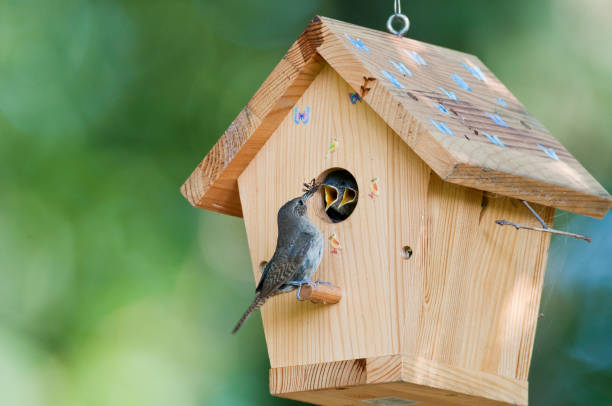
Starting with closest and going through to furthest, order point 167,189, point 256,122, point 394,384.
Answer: point 394,384 → point 256,122 → point 167,189

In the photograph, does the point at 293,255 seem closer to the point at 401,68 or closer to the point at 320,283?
the point at 320,283

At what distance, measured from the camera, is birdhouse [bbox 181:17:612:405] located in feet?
9.41

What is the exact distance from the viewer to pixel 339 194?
10.5 ft

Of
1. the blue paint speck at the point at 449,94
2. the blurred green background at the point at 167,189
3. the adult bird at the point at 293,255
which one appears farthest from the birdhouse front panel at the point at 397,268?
the blurred green background at the point at 167,189

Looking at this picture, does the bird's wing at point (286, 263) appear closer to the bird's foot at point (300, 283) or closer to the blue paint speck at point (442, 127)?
the bird's foot at point (300, 283)

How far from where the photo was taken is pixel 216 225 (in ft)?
18.8

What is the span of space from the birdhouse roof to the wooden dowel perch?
0.55 m

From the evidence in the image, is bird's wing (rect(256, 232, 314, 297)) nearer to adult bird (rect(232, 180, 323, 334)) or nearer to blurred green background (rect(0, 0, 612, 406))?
adult bird (rect(232, 180, 323, 334))

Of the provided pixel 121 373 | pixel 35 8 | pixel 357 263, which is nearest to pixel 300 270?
pixel 357 263

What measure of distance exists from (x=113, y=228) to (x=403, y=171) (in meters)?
3.11

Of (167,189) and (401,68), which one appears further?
(167,189)

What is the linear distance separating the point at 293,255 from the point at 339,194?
323 mm

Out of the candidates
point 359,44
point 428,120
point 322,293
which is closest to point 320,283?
point 322,293

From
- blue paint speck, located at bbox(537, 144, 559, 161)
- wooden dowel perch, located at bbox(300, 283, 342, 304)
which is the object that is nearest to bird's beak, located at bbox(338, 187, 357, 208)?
wooden dowel perch, located at bbox(300, 283, 342, 304)
